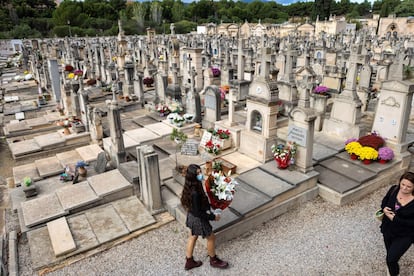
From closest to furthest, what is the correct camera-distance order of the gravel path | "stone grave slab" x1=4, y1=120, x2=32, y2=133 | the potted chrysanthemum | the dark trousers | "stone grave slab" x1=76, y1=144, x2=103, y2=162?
the dark trousers → the gravel path → the potted chrysanthemum → "stone grave slab" x1=76, y1=144, x2=103, y2=162 → "stone grave slab" x1=4, y1=120, x2=32, y2=133

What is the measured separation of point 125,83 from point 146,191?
1115 centimetres

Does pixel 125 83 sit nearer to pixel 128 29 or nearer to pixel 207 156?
pixel 207 156

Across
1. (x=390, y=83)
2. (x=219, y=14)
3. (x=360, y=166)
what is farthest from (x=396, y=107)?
(x=219, y=14)

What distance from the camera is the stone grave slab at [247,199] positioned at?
675 cm

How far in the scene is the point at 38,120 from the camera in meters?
13.6

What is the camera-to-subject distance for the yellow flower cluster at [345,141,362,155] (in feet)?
29.1

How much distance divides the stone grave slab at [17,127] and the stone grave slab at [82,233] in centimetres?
756

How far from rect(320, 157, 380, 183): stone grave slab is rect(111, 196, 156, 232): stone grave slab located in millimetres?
5052

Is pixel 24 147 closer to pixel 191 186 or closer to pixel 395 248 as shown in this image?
pixel 191 186

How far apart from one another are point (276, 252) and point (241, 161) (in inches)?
138

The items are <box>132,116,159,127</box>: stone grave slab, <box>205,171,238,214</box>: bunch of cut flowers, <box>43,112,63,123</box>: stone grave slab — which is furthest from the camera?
<box>43,112,63,123</box>: stone grave slab

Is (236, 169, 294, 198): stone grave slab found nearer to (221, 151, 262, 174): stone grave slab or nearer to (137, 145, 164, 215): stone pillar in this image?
(221, 151, 262, 174): stone grave slab

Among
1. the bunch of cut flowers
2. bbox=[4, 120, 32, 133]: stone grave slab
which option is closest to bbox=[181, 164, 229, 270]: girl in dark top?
the bunch of cut flowers

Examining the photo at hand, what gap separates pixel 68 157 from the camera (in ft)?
33.1
